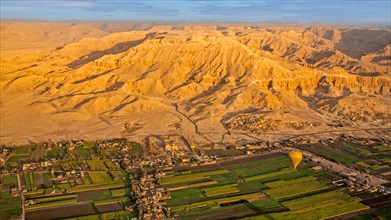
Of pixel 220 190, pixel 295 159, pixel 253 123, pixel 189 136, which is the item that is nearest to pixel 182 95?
pixel 253 123

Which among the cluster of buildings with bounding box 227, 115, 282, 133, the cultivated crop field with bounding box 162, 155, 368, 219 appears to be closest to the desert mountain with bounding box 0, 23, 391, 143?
the cluster of buildings with bounding box 227, 115, 282, 133

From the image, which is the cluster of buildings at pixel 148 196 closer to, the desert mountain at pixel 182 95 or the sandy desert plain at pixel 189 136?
the sandy desert plain at pixel 189 136

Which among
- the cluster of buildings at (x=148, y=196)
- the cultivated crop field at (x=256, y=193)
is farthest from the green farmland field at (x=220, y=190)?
the cluster of buildings at (x=148, y=196)

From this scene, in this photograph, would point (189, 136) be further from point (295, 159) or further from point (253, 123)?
point (295, 159)

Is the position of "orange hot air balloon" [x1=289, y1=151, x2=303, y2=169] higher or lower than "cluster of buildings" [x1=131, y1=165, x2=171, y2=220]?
higher

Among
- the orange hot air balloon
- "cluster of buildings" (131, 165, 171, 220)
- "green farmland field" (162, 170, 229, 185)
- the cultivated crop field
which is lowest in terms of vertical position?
the cultivated crop field

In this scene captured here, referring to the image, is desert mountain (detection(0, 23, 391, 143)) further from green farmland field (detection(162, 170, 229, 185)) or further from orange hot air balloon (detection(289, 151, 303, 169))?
orange hot air balloon (detection(289, 151, 303, 169))
